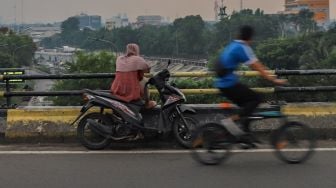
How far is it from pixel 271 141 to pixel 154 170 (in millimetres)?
1479

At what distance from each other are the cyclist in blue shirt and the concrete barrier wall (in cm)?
152

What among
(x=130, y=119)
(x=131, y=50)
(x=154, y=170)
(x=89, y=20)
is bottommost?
(x=154, y=170)

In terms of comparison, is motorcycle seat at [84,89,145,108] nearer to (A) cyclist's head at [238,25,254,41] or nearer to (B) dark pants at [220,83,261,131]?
(B) dark pants at [220,83,261,131]

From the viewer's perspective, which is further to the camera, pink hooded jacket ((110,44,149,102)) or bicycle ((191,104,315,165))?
pink hooded jacket ((110,44,149,102))

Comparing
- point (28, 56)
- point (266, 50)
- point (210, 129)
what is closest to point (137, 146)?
→ point (210, 129)

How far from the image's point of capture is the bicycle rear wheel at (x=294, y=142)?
7.11 meters

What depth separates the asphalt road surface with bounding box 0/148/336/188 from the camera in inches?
247

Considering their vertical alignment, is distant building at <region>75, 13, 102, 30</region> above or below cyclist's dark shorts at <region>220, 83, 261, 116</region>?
above

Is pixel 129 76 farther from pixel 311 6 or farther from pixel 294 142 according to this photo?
pixel 311 6

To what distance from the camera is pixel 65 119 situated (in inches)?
352

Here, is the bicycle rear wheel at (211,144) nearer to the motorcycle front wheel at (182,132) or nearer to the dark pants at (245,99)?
the dark pants at (245,99)

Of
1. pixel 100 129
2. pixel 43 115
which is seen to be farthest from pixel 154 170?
pixel 43 115

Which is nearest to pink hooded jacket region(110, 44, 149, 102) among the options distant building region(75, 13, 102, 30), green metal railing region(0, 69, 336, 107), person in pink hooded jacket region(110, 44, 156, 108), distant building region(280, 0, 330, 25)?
person in pink hooded jacket region(110, 44, 156, 108)

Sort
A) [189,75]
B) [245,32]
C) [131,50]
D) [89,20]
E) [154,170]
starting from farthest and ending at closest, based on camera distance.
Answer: [89,20]
[189,75]
[131,50]
[245,32]
[154,170]
